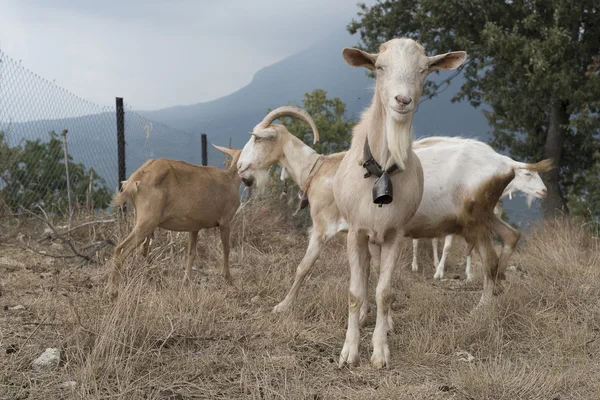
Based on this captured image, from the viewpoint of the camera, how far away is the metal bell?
3787 mm

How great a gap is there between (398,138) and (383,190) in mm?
350

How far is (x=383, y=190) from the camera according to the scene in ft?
12.4

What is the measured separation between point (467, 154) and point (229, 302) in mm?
2668

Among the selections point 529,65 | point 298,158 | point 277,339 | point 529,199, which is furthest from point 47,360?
point 529,65

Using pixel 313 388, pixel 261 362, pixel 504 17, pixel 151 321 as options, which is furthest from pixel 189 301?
pixel 504 17

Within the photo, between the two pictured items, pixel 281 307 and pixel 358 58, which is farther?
pixel 281 307

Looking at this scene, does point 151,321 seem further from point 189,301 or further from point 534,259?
point 534,259

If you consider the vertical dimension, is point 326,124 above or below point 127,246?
above

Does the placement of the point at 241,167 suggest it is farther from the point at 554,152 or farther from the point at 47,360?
the point at 554,152

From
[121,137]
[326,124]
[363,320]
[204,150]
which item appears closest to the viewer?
[363,320]

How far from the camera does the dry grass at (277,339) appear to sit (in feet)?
11.2

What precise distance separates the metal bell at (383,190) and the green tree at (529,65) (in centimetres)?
969

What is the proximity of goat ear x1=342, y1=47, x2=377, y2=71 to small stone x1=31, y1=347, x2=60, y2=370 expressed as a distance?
270 centimetres

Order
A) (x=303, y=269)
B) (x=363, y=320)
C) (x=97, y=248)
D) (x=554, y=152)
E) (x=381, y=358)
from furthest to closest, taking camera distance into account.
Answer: (x=554, y=152), (x=97, y=248), (x=303, y=269), (x=363, y=320), (x=381, y=358)
